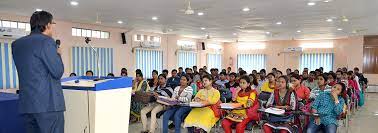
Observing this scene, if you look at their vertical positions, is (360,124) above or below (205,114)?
below

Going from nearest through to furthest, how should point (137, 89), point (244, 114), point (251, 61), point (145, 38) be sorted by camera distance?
1. point (244, 114)
2. point (137, 89)
3. point (145, 38)
4. point (251, 61)

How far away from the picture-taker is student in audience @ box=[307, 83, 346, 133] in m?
3.61

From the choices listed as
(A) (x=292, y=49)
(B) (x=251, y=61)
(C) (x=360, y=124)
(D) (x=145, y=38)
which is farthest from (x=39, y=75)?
(B) (x=251, y=61)

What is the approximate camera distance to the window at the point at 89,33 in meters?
8.43

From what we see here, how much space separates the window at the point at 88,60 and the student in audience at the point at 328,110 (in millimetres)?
6732

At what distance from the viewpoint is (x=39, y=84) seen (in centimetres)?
166

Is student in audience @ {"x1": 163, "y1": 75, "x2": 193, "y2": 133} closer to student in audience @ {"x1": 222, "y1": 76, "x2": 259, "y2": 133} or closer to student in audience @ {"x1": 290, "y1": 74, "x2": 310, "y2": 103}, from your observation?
student in audience @ {"x1": 222, "y1": 76, "x2": 259, "y2": 133}

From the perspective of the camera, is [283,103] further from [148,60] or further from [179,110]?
[148,60]

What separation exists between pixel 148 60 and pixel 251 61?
715 cm

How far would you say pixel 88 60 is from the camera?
8.75m

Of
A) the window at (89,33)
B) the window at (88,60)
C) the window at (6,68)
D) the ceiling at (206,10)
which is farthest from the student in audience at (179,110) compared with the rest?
the window at (89,33)

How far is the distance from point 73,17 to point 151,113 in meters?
4.03

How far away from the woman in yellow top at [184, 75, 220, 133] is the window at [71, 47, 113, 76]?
5161 millimetres

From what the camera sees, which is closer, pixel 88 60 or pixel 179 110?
pixel 179 110
